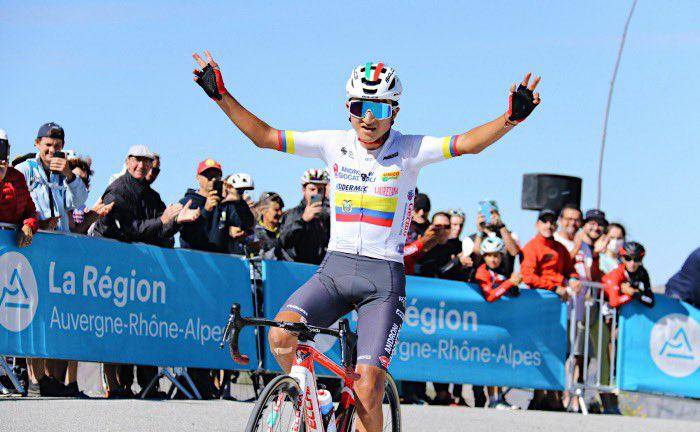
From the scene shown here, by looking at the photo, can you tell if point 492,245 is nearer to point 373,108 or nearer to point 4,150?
point 4,150

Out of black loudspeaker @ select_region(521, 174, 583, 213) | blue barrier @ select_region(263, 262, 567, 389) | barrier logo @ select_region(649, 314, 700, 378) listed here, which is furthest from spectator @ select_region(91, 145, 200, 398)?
black loudspeaker @ select_region(521, 174, 583, 213)

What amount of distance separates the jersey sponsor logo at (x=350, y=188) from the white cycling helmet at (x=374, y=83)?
1.69 ft

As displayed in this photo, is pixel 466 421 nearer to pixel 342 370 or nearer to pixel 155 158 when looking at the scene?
pixel 155 158

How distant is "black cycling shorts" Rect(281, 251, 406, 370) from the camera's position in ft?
22.9

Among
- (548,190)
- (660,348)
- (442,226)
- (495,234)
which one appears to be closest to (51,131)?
(442,226)

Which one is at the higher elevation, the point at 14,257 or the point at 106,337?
the point at 14,257

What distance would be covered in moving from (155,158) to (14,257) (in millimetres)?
2358

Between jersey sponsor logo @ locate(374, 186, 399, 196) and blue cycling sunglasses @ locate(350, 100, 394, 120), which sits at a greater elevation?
blue cycling sunglasses @ locate(350, 100, 394, 120)

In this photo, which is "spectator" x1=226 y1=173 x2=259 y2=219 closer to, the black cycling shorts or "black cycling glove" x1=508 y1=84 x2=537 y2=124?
the black cycling shorts

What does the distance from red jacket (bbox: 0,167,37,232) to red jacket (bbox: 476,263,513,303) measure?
5.59m

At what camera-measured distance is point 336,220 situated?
7340 millimetres

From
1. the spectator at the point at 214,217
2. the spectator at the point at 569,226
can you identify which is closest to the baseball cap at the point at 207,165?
the spectator at the point at 214,217

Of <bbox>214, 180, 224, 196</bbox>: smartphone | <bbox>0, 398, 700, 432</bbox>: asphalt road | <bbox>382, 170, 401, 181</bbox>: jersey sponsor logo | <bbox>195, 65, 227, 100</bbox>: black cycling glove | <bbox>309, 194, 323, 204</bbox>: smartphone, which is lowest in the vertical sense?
<bbox>0, 398, 700, 432</bbox>: asphalt road

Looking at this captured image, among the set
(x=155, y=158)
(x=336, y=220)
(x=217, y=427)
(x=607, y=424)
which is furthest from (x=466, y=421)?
(x=336, y=220)
